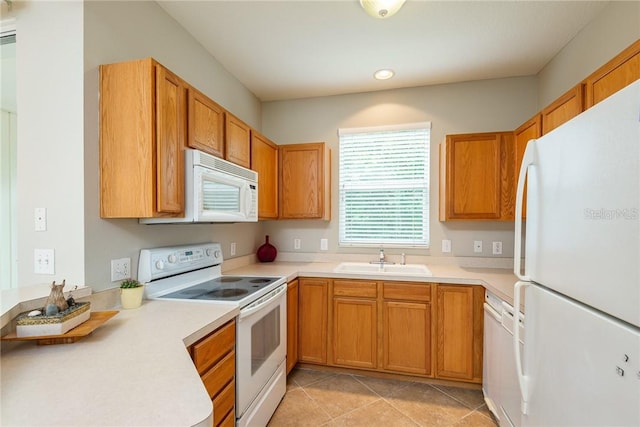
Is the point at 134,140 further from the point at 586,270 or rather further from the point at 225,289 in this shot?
the point at 586,270

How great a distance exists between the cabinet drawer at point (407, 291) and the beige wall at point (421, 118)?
649mm

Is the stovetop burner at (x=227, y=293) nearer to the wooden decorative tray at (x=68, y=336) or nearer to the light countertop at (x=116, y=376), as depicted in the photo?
the light countertop at (x=116, y=376)

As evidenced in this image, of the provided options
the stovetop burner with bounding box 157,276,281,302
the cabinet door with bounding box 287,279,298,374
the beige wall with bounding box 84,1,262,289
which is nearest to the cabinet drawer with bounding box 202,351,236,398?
the stovetop burner with bounding box 157,276,281,302

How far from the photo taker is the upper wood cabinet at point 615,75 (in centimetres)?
122

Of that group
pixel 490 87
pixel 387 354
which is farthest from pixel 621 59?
pixel 387 354

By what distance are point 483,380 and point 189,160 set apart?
2577 millimetres

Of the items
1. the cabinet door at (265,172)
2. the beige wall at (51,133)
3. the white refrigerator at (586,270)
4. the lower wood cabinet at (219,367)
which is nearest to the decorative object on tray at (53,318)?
the beige wall at (51,133)

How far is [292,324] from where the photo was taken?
7.93 feet

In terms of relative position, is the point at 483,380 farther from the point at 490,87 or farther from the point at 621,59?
the point at 490,87

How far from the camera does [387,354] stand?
7.79 feet

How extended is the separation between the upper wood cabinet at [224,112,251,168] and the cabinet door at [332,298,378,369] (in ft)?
4.66

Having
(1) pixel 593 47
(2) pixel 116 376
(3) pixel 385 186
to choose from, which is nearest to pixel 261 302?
(2) pixel 116 376

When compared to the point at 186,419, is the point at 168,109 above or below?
above

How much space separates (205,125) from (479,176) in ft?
7.37
